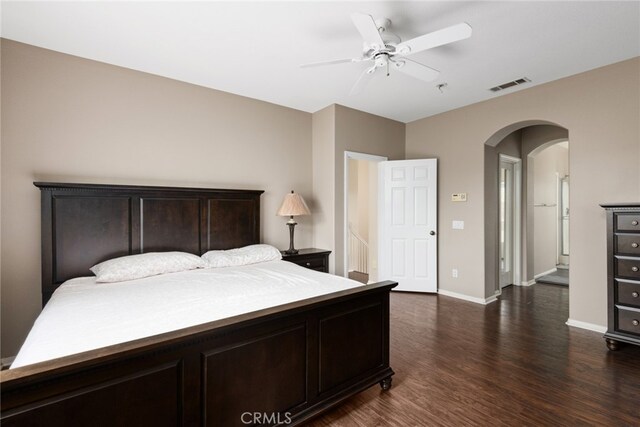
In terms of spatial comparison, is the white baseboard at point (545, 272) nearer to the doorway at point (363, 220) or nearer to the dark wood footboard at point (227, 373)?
the doorway at point (363, 220)

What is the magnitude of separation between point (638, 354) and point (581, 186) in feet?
5.37

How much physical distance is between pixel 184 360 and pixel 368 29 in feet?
7.08

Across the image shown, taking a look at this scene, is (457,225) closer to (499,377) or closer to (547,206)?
(499,377)

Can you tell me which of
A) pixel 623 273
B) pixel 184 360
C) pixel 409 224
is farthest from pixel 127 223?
pixel 623 273

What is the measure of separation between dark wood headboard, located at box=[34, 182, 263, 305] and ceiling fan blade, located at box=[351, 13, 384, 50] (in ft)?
7.22

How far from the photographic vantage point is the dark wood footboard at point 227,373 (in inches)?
40.7

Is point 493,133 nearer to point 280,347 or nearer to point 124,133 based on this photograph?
A: point 280,347

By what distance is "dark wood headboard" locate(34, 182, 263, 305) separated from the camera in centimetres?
249

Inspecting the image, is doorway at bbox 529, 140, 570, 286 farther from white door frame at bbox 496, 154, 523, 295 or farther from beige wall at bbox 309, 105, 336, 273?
beige wall at bbox 309, 105, 336, 273

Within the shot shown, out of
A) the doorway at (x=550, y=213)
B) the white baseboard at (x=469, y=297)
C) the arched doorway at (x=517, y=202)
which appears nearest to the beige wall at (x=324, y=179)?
the white baseboard at (x=469, y=297)

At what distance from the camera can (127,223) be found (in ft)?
9.19

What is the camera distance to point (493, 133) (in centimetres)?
386

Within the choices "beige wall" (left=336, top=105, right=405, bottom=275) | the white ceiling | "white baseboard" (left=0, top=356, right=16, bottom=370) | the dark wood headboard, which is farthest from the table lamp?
"white baseboard" (left=0, top=356, right=16, bottom=370)

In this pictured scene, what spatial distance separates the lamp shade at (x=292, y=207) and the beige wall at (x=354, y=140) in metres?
0.56
